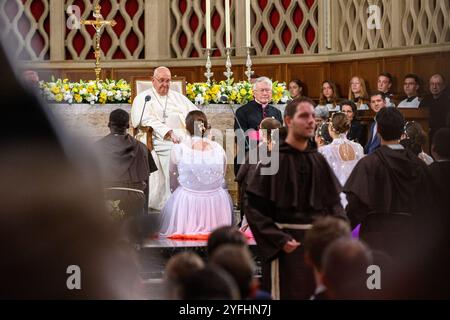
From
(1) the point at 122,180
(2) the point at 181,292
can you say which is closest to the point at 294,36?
(1) the point at 122,180

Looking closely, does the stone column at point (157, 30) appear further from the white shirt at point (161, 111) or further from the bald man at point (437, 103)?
the bald man at point (437, 103)

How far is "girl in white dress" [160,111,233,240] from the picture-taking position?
725 cm

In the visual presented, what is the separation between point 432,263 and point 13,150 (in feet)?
14.1

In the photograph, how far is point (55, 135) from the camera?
61 cm

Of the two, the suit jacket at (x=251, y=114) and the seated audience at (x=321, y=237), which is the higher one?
the suit jacket at (x=251, y=114)

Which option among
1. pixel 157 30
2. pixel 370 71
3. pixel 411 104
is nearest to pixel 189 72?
pixel 157 30

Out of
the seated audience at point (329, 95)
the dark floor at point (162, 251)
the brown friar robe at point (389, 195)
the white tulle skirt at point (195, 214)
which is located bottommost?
the dark floor at point (162, 251)

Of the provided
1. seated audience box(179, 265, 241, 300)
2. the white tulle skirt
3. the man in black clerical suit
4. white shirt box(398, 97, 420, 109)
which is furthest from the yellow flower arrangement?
seated audience box(179, 265, 241, 300)

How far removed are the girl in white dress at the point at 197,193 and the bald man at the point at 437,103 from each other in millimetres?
3185

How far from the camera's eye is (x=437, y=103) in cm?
995

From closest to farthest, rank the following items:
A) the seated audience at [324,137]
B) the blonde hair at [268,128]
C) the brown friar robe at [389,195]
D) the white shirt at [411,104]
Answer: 1. the brown friar robe at [389,195]
2. the blonde hair at [268,128]
3. the seated audience at [324,137]
4. the white shirt at [411,104]

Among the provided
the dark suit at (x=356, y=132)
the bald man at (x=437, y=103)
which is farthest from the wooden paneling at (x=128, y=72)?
the bald man at (x=437, y=103)

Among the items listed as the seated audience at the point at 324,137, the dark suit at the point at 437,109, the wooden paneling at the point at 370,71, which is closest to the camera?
the seated audience at the point at 324,137

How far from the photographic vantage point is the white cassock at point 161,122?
30.7ft
